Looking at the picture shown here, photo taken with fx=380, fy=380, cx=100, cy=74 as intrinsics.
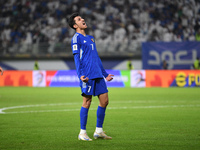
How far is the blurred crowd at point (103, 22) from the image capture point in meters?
28.8

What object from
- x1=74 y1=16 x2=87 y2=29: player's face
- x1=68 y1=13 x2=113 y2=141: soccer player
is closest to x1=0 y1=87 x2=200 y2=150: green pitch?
x1=68 y1=13 x2=113 y2=141: soccer player

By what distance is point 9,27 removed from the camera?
33.0 meters

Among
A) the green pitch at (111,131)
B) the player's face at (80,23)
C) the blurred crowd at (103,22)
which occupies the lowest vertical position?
the green pitch at (111,131)

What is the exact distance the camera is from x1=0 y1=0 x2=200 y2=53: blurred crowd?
94.3 ft

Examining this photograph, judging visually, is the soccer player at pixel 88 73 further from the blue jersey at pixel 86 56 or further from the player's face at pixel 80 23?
the player's face at pixel 80 23

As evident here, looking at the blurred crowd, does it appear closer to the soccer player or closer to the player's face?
the player's face

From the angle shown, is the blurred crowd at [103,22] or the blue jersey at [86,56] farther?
the blurred crowd at [103,22]

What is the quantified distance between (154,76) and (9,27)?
48.7 feet

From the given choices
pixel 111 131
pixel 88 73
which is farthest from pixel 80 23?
pixel 111 131

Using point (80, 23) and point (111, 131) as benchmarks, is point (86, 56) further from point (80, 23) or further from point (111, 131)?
point (111, 131)

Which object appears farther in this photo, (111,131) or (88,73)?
(111,131)

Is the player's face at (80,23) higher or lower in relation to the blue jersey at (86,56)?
higher

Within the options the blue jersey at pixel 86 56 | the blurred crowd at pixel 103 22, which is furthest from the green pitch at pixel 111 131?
the blurred crowd at pixel 103 22

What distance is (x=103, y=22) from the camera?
31.4 metres
